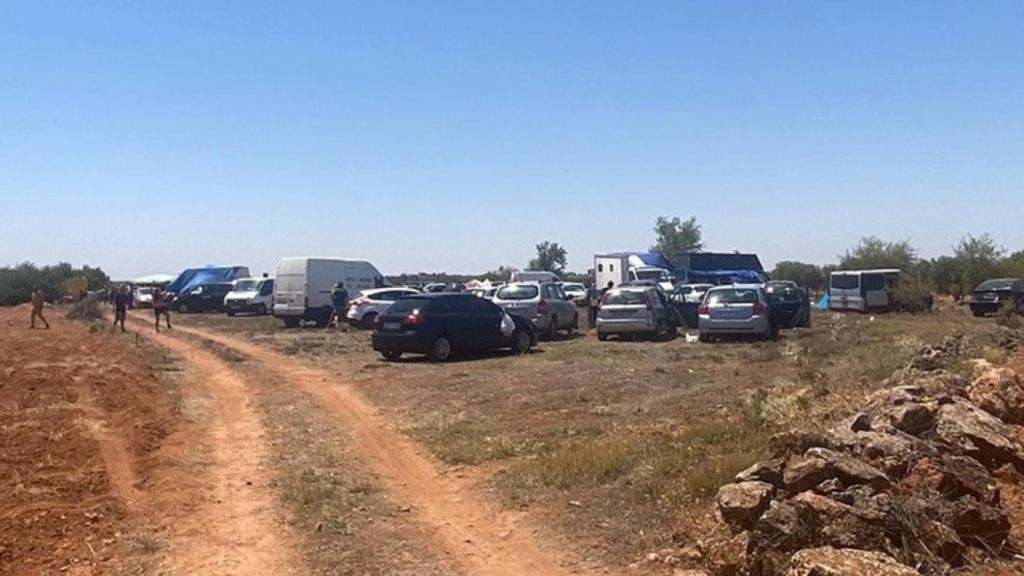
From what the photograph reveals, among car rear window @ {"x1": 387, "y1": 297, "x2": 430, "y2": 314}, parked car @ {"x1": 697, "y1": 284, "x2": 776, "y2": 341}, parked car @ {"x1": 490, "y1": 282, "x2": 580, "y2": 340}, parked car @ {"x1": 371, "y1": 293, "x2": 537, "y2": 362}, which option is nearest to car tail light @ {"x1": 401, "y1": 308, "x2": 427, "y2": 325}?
parked car @ {"x1": 371, "y1": 293, "x2": 537, "y2": 362}

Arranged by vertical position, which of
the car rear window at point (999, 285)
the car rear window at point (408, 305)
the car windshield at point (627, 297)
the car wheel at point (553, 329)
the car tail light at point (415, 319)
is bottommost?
the car wheel at point (553, 329)

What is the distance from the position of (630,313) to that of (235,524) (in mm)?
18810

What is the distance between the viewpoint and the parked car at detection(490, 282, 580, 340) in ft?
90.4

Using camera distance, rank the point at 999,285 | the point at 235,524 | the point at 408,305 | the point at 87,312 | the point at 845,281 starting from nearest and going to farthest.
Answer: the point at 235,524 → the point at 408,305 → the point at 999,285 → the point at 845,281 → the point at 87,312

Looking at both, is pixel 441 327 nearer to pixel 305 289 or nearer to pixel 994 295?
pixel 305 289

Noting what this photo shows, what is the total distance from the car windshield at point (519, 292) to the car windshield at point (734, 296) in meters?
5.31

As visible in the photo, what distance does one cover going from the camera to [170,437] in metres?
12.0

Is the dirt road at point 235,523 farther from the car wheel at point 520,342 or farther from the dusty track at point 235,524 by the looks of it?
the car wheel at point 520,342

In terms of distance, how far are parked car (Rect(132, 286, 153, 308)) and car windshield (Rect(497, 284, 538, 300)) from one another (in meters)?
33.1

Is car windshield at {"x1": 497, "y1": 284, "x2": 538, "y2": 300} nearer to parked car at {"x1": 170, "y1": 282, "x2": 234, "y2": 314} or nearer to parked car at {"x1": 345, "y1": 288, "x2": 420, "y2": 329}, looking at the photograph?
parked car at {"x1": 345, "y1": 288, "x2": 420, "y2": 329}

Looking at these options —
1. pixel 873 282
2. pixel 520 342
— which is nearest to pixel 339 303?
pixel 520 342

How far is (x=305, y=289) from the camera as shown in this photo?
33844 millimetres

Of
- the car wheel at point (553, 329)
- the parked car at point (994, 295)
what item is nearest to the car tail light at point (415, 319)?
the car wheel at point (553, 329)

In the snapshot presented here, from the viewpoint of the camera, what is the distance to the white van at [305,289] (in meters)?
33.9
